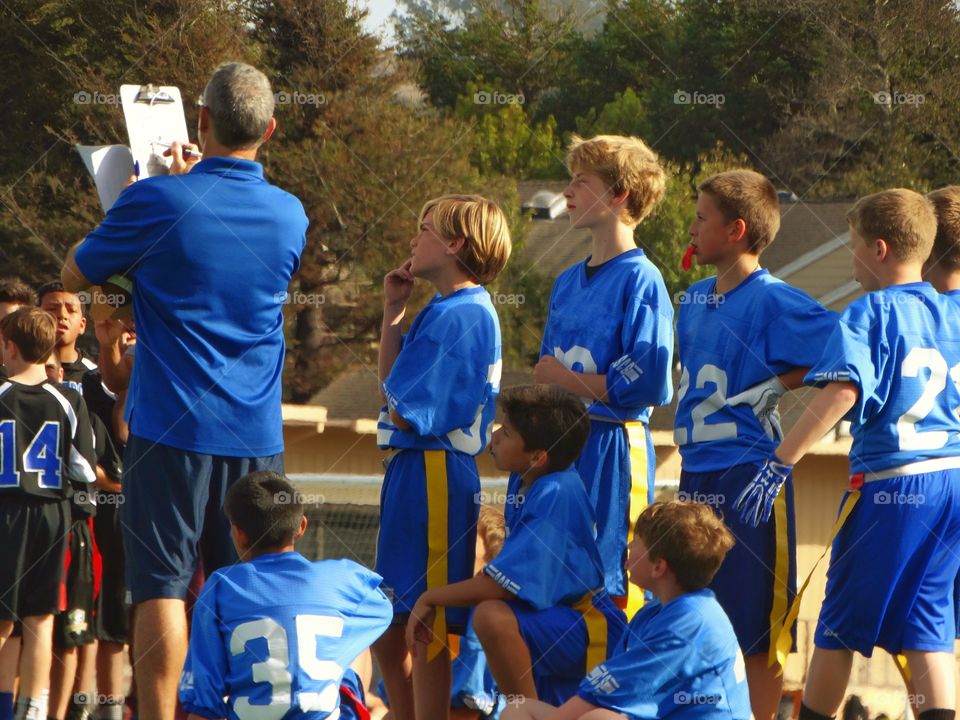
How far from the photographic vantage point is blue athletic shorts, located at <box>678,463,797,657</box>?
4.98m

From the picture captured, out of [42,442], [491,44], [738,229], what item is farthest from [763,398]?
[491,44]

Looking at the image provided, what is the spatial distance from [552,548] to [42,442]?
99.7 inches

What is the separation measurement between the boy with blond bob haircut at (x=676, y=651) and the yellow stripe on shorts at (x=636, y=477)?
81 cm

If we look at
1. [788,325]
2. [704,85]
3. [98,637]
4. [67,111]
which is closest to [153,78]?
[67,111]

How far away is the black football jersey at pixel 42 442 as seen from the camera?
6.14 metres

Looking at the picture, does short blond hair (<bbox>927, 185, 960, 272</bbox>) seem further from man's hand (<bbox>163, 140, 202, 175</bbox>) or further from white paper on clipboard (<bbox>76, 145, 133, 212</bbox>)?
white paper on clipboard (<bbox>76, 145, 133, 212</bbox>)

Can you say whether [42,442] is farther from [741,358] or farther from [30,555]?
[741,358]

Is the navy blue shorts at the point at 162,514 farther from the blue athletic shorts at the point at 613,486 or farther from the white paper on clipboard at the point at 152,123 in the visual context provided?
the blue athletic shorts at the point at 613,486

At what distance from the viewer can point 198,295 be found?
4543 mm

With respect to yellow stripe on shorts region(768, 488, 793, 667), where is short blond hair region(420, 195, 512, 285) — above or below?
above

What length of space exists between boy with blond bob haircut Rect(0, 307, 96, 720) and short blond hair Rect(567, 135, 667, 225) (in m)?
2.50

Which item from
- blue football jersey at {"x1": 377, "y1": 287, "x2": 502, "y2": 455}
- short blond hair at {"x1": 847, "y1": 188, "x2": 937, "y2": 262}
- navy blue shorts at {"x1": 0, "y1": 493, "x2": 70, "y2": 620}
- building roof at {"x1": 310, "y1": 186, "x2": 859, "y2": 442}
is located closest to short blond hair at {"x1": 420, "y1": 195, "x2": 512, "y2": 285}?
→ blue football jersey at {"x1": 377, "y1": 287, "x2": 502, "y2": 455}

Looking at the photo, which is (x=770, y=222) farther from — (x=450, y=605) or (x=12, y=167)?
(x=12, y=167)

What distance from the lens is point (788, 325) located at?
507cm
